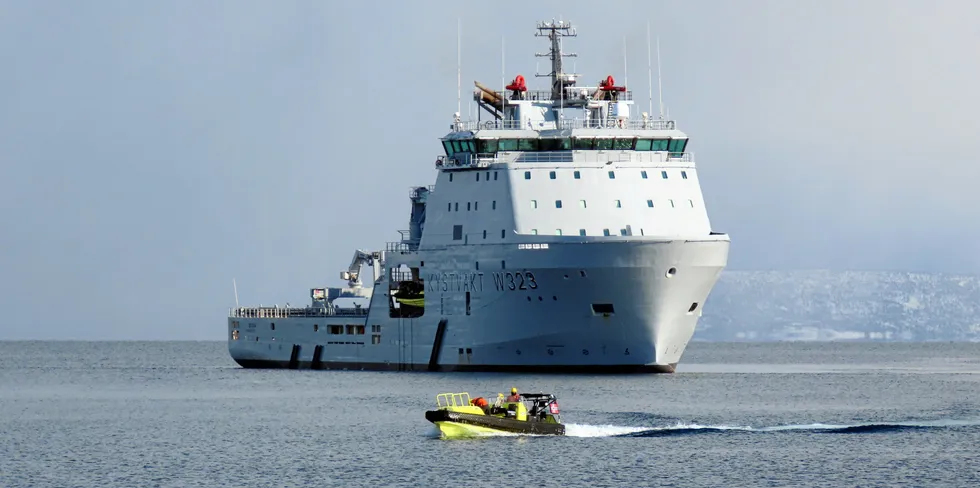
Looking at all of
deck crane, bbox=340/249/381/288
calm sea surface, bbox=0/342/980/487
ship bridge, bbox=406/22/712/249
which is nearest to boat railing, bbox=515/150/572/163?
ship bridge, bbox=406/22/712/249

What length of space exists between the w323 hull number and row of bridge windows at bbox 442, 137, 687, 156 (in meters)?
6.16

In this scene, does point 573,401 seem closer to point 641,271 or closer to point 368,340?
point 641,271

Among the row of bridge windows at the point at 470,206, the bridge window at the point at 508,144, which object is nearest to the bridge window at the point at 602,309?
the row of bridge windows at the point at 470,206

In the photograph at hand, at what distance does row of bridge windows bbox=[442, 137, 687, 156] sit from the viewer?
74.2 m

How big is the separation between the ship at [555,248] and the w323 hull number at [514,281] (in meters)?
0.07

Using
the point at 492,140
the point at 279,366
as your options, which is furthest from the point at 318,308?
the point at 492,140

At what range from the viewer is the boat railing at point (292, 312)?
85.9 meters

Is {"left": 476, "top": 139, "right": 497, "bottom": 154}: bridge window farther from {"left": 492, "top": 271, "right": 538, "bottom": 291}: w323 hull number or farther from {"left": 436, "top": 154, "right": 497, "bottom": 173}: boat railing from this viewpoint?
{"left": 492, "top": 271, "right": 538, "bottom": 291}: w323 hull number

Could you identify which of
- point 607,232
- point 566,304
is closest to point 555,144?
point 607,232

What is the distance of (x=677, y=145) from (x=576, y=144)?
15.7 ft

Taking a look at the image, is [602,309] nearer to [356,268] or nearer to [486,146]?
[486,146]

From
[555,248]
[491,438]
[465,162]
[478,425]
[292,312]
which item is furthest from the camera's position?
[292,312]

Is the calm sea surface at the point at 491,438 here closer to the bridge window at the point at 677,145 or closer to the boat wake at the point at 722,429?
the boat wake at the point at 722,429

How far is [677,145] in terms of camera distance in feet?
249
